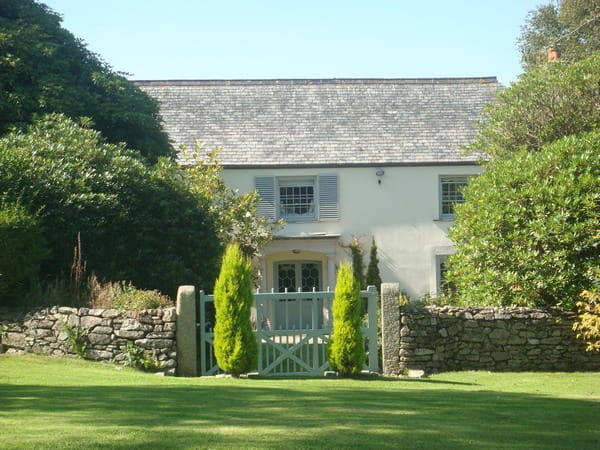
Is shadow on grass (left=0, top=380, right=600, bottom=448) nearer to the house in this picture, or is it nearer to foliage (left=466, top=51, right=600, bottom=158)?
foliage (left=466, top=51, right=600, bottom=158)

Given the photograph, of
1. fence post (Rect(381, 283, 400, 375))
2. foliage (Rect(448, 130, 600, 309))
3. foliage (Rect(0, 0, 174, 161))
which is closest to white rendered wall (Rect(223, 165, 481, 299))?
foliage (Rect(0, 0, 174, 161))

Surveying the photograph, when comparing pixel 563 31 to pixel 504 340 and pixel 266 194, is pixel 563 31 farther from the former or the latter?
pixel 504 340

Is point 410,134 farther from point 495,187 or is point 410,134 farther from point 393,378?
point 393,378

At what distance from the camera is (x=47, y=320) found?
15.9m

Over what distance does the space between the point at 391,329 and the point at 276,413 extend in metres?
7.01

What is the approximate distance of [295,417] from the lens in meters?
9.47

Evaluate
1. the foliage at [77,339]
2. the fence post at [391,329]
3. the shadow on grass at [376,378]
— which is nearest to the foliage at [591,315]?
the shadow on grass at [376,378]

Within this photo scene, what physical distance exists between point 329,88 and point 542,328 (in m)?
16.8

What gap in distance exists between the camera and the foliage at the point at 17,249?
53.2 ft

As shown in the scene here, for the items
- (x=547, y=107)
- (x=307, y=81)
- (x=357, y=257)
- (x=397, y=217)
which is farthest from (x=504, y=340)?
(x=307, y=81)

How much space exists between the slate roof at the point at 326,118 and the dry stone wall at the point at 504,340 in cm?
1209

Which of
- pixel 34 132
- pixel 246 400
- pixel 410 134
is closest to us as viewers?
pixel 246 400

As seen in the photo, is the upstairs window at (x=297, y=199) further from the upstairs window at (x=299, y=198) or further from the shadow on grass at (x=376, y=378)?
the shadow on grass at (x=376, y=378)

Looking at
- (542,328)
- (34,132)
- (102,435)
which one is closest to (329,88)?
(34,132)
